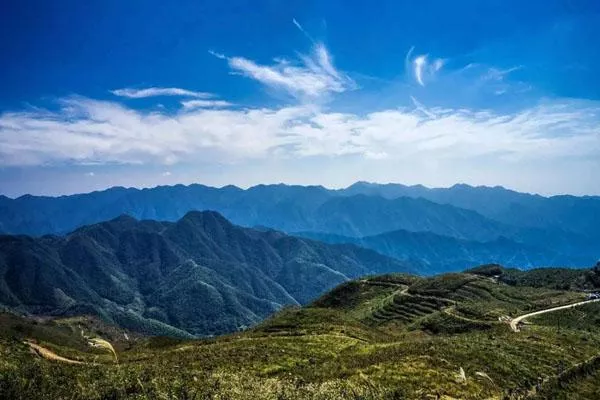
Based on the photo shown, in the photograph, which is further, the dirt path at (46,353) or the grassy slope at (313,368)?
the dirt path at (46,353)

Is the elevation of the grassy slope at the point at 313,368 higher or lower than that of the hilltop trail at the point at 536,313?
higher

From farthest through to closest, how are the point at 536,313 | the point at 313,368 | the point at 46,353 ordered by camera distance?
the point at 536,313
the point at 46,353
the point at 313,368

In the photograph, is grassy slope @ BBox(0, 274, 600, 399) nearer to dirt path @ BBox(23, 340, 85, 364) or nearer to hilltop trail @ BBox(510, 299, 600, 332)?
dirt path @ BBox(23, 340, 85, 364)

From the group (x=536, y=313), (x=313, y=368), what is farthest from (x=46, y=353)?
(x=536, y=313)

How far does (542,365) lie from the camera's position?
5366 centimetres

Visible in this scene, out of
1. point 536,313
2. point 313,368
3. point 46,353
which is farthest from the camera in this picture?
point 536,313

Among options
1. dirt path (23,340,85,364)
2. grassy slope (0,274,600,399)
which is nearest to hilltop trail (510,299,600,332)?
grassy slope (0,274,600,399)

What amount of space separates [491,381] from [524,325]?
55191 mm

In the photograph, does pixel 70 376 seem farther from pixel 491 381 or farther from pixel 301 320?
pixel 301 320

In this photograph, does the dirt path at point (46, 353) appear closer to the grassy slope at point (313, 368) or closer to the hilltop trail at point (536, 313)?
the grassy slope at point (313, 368)

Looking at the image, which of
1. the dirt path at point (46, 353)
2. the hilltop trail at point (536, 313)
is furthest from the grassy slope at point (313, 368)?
the hilltop trail at point (536, 313)

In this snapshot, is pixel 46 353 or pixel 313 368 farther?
pixel 46 353

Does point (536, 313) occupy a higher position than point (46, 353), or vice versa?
point (46, 353)

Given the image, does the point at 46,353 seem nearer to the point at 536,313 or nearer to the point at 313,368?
the point at 313,368
